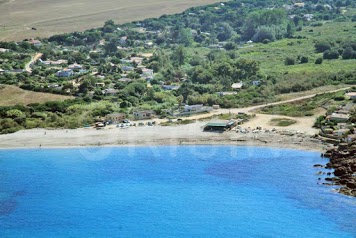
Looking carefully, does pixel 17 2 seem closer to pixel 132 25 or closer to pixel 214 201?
pixel 132 25

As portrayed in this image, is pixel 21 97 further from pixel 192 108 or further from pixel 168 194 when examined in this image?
pixel 168 194

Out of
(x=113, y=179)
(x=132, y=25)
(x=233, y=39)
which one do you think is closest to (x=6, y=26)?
(x=132, y=25)

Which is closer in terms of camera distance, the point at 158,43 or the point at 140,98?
the point at 140,98

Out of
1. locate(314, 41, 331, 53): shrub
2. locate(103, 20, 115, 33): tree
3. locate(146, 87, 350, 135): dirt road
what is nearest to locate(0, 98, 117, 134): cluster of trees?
locate(146, 87, 350, 135): dirt road

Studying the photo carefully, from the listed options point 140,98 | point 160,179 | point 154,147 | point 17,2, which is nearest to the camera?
point 160,179

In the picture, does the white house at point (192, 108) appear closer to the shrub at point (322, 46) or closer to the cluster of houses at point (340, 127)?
the cluster of houses at point (340, 127)

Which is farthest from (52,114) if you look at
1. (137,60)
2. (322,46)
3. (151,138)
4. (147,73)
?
(322,46)

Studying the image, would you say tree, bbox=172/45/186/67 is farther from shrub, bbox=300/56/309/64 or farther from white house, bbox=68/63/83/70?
shrub, bbox=300/56/309/64
